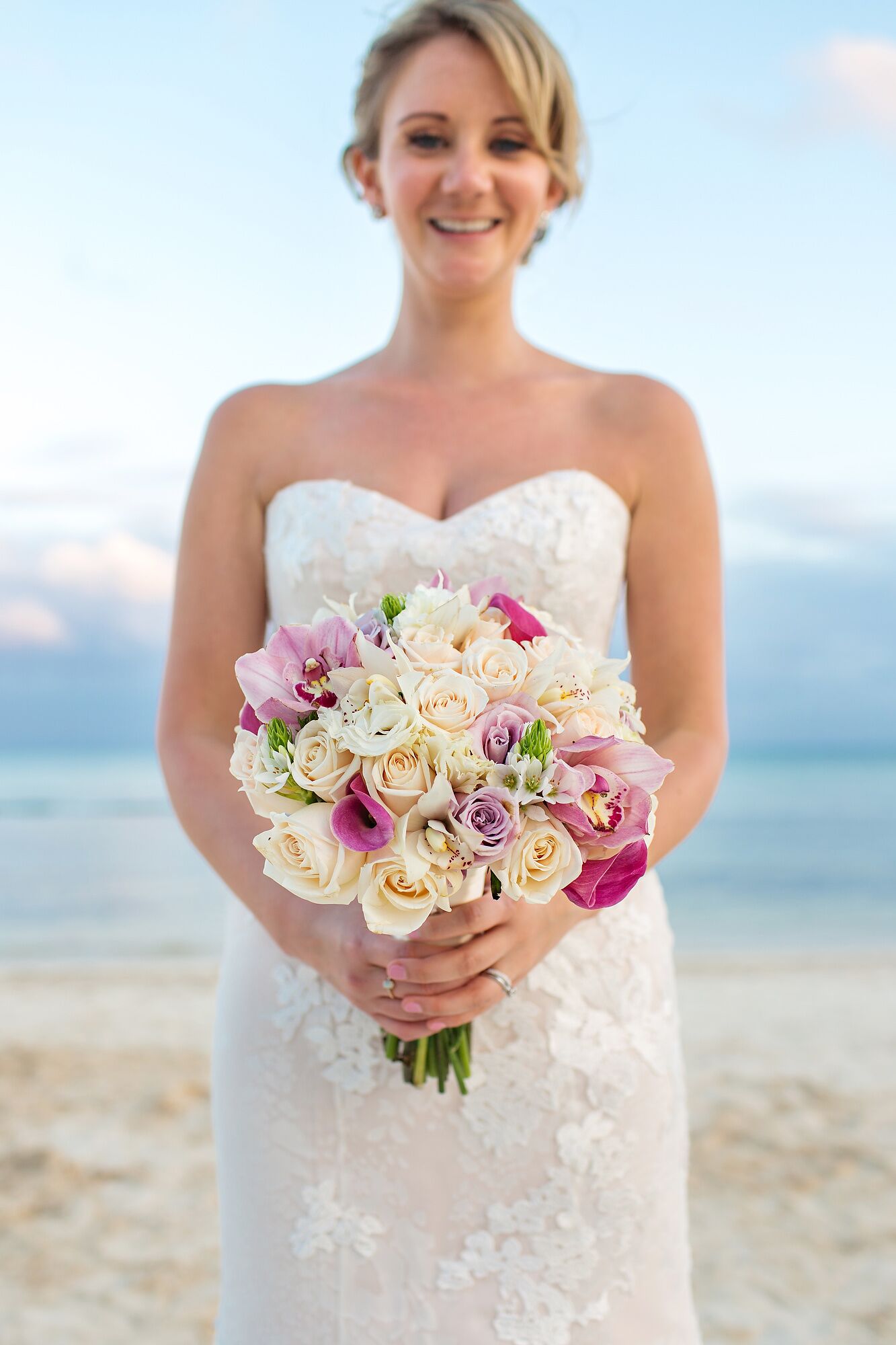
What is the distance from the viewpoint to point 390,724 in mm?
1500

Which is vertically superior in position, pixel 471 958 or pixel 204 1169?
pixel 471 958

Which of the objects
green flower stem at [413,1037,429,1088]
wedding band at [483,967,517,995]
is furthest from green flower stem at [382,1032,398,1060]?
wedding band at [483,967,517,995]

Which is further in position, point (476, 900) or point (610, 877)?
point (476, 900)

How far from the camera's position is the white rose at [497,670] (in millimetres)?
1567

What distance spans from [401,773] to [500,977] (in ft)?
2.03

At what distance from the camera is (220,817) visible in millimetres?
2242

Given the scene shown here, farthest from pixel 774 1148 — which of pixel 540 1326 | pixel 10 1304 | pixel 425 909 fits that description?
pixel 425 909

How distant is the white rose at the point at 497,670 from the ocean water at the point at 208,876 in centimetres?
982

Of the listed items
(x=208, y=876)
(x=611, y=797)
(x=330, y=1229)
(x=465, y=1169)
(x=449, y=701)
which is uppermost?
(x=208, y=876)

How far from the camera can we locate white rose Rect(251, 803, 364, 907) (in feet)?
5.01

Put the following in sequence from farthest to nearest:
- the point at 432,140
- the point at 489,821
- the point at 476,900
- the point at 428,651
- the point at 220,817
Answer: the point at 432,140, the point at 220,817, the point at 476,900, the point at 428,651, the point at 489,821

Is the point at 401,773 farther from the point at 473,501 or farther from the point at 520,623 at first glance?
the point at 473,501

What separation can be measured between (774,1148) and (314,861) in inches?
202

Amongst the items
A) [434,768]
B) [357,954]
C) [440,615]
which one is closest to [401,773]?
[434,768]
